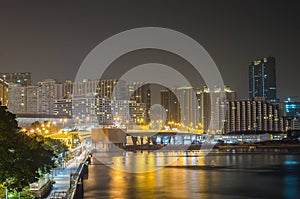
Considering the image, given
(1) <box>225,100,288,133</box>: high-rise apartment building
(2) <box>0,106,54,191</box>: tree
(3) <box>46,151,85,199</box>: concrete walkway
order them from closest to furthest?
(2) <box>0,106,54,191</box>: tree
(3) <box>46,151,85,199</box>: concrete walkway
(1) <box>225,100,288,133</box>: high-rise apartment building

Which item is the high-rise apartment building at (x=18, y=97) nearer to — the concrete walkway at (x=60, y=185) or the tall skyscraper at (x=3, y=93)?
the tall skyscraper at (x=3, y=93)

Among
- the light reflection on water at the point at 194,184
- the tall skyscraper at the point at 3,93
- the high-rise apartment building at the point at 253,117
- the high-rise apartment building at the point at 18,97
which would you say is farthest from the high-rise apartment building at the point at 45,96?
the light reflection on water at the point at 194,184

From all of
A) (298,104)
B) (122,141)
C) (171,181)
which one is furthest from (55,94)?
(171,181)

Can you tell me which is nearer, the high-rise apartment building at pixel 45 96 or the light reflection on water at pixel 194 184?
the light reflection on water at pixel 194 184

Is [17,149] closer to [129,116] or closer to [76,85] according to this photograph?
[129,116]

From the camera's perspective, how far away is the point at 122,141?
7525 centimetres

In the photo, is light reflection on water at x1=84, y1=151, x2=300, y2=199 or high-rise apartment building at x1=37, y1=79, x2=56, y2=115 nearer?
light reflection on water at x1=84, y1=151, x2=300, y2=199

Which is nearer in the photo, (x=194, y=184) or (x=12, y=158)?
(x=12, y=158)

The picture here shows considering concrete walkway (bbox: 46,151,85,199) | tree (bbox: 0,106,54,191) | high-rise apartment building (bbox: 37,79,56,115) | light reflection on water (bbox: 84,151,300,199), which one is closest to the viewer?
tree (bbox: 0,106,54,191)

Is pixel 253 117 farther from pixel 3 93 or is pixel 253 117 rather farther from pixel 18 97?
pixel 3 93

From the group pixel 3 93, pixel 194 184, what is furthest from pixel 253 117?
pixel 194 184

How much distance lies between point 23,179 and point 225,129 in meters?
129

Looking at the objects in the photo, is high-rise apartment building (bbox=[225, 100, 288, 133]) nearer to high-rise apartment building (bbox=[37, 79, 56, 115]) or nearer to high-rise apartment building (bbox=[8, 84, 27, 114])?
high-rise apartment building (bbox=[37, 79, 56, 115])

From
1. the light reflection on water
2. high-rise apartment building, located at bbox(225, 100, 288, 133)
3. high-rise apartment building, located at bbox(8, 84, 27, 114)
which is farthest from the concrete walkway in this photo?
high-rise apartment building, located at bbox(225, 100, 288, 133)
